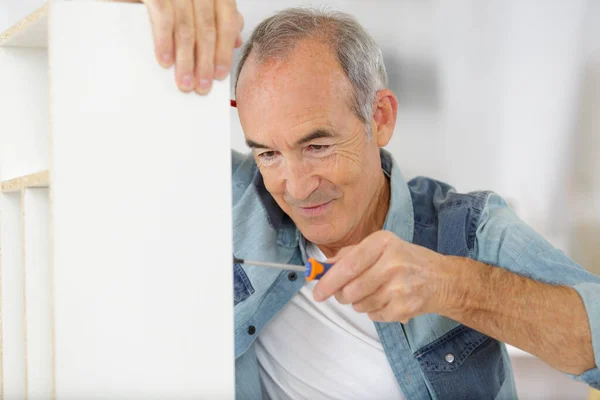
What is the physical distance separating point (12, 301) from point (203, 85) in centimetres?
56

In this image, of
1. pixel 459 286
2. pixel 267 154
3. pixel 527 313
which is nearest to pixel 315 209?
pixel 267 154

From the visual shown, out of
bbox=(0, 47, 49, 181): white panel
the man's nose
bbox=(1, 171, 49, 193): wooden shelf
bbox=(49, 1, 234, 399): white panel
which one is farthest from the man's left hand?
bbox=(0, 47, 49, 181): white panel

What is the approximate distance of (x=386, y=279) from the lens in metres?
1.15

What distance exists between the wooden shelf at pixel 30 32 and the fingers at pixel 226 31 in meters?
0.23

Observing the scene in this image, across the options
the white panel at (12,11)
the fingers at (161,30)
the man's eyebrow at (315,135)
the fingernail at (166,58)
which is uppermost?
the white panel at (12,11)

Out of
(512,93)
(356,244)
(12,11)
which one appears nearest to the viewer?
(356,244)

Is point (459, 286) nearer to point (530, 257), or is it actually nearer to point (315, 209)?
point (530, 257)

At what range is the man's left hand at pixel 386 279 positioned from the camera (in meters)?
1.12

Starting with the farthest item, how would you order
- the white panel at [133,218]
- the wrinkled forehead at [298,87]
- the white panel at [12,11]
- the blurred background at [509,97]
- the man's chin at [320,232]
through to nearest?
the blurred background at [509,97] → the white panel at [12,11] → the man's chin at [320,232] → the wrinkled forehead at [298,87] → the white panel at [133,218]

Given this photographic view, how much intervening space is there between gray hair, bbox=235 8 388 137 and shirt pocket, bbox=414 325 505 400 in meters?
0.50

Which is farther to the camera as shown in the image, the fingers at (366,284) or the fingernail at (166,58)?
the fingers at (366,284)

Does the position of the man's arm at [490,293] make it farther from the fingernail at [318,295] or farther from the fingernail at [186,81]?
the fingernail at [186,81]

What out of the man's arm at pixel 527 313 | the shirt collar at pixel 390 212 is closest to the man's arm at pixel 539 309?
the man's arm at pixel 527 313

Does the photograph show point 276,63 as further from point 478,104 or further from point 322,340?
point 478,104
